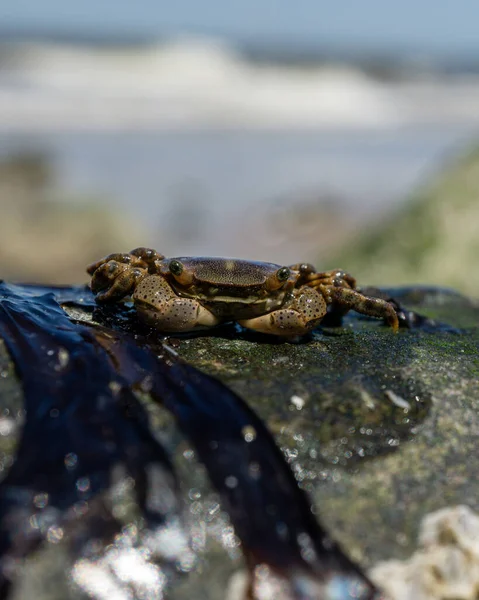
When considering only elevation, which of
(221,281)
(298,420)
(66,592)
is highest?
(221,281)

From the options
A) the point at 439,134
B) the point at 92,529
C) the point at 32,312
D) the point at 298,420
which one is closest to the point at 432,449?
the point at 298,420

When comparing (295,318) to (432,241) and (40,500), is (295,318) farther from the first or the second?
(432,241)

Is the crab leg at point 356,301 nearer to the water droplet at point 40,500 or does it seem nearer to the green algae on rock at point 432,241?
the water droplet at point 40,500

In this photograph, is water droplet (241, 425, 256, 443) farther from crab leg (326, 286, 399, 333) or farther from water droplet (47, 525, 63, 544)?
crab leg (326, 286, 399, 333)

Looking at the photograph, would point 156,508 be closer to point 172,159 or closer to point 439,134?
point 172,159

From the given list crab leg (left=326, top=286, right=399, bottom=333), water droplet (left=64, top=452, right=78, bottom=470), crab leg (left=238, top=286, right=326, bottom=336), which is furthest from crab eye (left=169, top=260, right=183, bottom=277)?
water droplet (left=64, top=452, right=78, bottom=470)

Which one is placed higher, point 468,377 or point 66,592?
point 468,377

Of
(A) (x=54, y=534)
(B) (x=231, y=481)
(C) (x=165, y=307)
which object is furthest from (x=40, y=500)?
(C) (x=165, y=307)

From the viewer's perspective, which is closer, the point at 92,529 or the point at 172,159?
the point at 92,529
